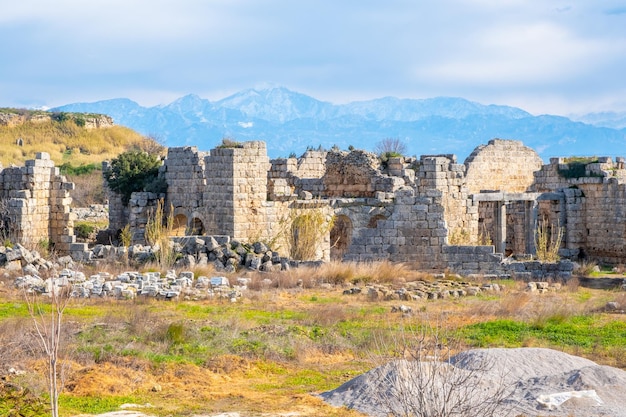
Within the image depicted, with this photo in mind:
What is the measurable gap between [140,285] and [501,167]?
19862mm

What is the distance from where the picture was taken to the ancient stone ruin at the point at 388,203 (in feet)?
70.8

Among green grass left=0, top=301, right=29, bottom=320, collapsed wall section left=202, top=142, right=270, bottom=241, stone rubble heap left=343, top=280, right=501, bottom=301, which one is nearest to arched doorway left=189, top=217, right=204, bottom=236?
collapsed wall section left=202, top=142, right=270, bottom=241

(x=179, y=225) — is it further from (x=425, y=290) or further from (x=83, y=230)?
(x=425, y=290)

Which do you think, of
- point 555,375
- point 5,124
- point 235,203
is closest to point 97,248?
point 235,203

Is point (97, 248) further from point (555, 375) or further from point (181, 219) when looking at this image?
point (555, 375)

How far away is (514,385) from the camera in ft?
34.0

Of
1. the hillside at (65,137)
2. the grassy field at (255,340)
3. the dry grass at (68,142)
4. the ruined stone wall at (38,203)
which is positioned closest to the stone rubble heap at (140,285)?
the grassy field at (255,340)

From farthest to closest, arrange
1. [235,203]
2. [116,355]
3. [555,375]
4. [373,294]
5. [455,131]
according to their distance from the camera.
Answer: [455,131] → [235,203] → [373,294] → [116,355] → [555,375]

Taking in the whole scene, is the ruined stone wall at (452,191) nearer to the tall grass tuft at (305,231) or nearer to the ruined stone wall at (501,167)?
the tall grass tuft at (305,231)

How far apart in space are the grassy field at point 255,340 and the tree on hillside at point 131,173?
12.5 m

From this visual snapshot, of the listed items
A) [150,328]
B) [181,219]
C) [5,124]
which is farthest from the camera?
[5,124]

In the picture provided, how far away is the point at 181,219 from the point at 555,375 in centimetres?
1985

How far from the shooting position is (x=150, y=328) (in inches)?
562

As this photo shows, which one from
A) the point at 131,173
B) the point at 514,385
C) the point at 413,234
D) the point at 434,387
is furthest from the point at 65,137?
the point at 434,387
